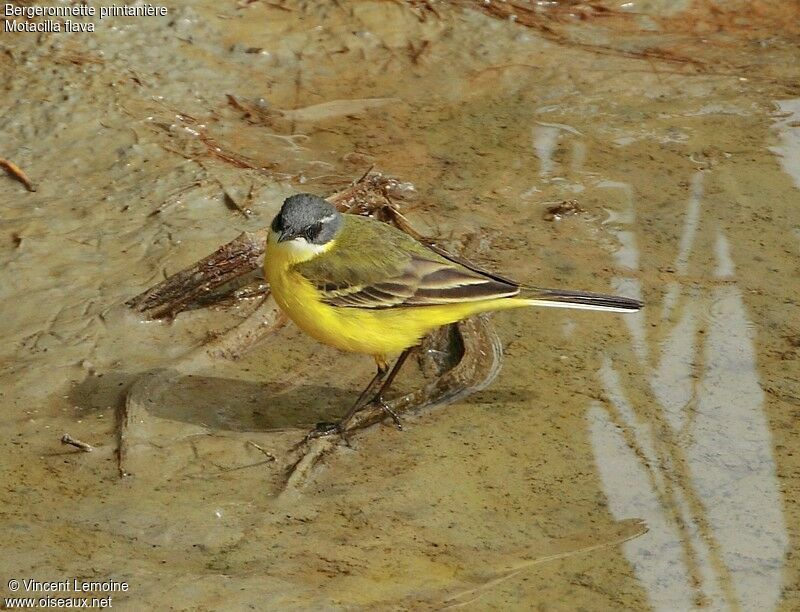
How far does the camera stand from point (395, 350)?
680cm

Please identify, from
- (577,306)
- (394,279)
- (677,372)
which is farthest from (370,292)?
(677,372)

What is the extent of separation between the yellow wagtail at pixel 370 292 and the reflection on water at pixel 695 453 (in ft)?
2.27

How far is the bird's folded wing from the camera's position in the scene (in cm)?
657

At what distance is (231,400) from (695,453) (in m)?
2.71

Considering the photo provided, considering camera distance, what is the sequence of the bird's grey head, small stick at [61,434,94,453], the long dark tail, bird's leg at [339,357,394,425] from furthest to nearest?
bird's leg at [339,357,394,425], the bird's grey head, the long dark tail, small stick at [61,434,94,453]

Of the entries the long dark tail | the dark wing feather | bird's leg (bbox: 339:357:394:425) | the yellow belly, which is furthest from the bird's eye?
the long dark tail

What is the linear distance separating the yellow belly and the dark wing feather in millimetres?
53

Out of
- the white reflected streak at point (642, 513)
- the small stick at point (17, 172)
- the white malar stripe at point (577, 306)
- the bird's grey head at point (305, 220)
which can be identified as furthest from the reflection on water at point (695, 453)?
the small stick at point (17, 172)

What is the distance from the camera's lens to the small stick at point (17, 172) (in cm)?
858

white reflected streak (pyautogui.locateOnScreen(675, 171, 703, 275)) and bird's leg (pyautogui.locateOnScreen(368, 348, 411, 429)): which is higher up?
white reflected streak (pyautogui.locateOnScreen(675, 171, 703, 275))

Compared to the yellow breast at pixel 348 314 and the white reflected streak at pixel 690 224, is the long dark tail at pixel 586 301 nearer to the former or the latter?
the yellow breast at pixel 348 314

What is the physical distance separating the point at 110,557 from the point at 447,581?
5.26 ft

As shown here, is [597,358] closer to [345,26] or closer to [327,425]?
[327,425]

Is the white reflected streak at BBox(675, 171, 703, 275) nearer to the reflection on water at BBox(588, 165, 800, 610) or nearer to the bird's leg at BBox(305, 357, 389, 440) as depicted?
the reflection on water at BBox(588, 165, 800, 610)
